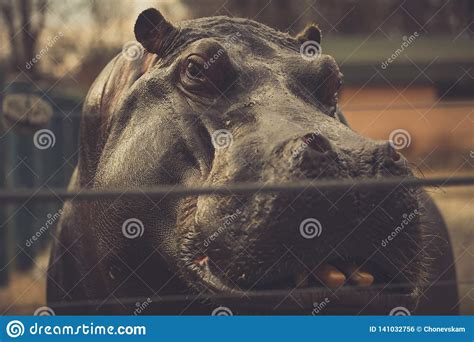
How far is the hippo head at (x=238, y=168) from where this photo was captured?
7.61 feet

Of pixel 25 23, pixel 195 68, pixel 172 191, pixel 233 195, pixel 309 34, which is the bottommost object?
pixel 172 191

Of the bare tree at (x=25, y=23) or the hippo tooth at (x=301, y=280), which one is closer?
the hippo tooth at (x=301, y=280)

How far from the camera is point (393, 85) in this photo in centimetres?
1016

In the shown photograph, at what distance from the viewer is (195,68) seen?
2893 mm

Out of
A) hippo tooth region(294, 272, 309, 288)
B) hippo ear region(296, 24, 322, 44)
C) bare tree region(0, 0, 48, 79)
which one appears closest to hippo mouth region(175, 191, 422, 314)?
hippo tooth region(294, 272, 309, 288)

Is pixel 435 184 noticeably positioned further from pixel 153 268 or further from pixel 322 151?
pixel 153 268

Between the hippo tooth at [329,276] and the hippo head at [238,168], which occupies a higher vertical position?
the hippo head at [238,168]

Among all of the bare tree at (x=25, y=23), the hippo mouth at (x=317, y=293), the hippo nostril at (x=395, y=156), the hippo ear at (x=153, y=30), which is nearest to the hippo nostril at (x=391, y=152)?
the hippo nostril at (x=395, y=156)

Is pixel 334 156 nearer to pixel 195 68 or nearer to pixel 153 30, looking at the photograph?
pixel 195 68

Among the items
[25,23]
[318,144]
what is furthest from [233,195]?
[25,23]

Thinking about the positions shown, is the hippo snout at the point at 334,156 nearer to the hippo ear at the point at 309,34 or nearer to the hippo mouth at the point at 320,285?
the hippo mouth at the point at 320,285

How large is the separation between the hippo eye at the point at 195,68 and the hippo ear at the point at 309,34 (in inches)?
26.4

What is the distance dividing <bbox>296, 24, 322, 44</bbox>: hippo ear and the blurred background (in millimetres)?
776

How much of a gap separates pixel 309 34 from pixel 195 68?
2.48 ft
